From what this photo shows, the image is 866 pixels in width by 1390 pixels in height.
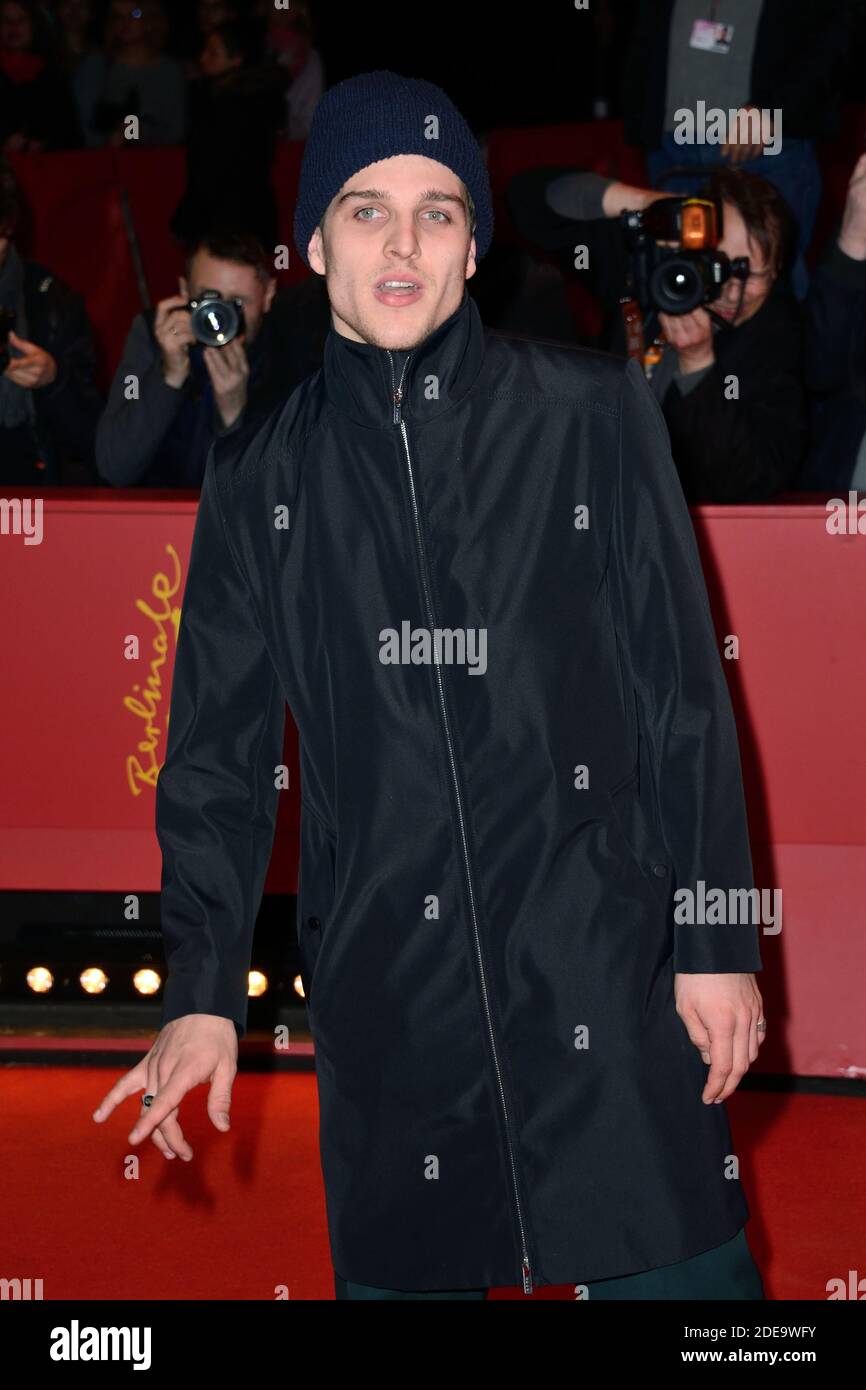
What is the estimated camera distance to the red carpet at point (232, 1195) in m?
2.86

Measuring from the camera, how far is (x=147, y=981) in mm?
3721

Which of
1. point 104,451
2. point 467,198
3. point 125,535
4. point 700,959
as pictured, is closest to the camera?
point 700,959

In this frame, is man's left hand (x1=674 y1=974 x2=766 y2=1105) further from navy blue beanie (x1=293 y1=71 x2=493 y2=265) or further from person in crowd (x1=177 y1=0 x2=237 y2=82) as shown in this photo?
person in crowd (x1=177 y1=0 x2=237 y2=82)

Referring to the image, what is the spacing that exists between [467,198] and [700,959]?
854 mm

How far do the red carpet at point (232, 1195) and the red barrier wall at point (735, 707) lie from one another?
311 mm

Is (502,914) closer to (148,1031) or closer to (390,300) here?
(390,300)

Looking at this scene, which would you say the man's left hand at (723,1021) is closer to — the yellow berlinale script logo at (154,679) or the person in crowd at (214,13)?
the yellow berlinale script logo at (154,679)

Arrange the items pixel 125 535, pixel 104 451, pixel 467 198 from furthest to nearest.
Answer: pixel 104 451
pixel 125 535
pixel 467 198

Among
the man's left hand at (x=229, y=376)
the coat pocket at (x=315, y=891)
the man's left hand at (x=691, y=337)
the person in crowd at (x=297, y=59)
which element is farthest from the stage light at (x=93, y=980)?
the person in crowd at (x=297, y=59)

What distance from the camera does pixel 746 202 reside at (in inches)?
158

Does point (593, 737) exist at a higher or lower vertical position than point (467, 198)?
lower

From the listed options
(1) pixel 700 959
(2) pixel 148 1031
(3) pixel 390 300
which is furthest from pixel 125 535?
(1) pixel 700 959

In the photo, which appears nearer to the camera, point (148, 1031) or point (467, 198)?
point (467, 198)

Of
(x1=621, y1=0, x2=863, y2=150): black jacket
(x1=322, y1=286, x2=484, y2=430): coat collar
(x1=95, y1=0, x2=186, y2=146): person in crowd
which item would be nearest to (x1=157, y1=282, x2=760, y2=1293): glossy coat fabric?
(x1=322, y1=286, x2=484, y2=430): coat collar
